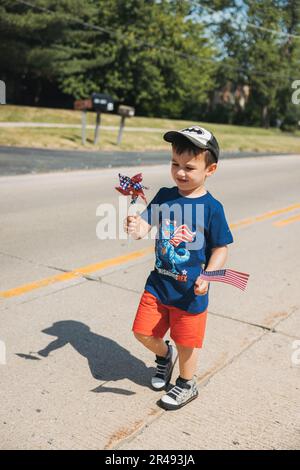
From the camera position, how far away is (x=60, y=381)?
3.21 meters

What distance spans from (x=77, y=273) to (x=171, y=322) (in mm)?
2351

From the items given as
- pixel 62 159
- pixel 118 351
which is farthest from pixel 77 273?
pixel 62 159

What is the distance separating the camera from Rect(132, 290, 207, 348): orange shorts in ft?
9.70

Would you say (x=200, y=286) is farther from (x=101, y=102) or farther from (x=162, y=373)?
(x=101, y=102)

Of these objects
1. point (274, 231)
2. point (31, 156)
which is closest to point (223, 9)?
point (31, 156)

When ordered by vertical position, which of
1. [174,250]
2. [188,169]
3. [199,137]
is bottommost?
[174,250]

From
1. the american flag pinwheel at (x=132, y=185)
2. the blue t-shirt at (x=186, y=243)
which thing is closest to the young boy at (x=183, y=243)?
the blue t-shirt at (x=186, y=243)

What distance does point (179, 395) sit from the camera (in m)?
3.02

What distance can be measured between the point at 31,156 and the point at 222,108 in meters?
39.6

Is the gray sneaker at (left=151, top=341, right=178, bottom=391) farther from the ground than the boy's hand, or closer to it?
closer to it

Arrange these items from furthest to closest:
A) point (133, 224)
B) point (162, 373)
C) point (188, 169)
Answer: point (162, 373) < point (133, 224) < point (188, 169)

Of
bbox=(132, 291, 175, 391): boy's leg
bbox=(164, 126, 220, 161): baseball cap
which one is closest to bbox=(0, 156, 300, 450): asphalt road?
bbox=(132, 291, 175, 391): boy's leg

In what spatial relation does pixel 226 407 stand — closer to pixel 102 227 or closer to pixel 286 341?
pixel 286 341

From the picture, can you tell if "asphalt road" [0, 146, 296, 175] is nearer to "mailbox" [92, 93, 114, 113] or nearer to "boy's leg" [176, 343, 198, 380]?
"mailbox" [92, 93, 114, 113]
